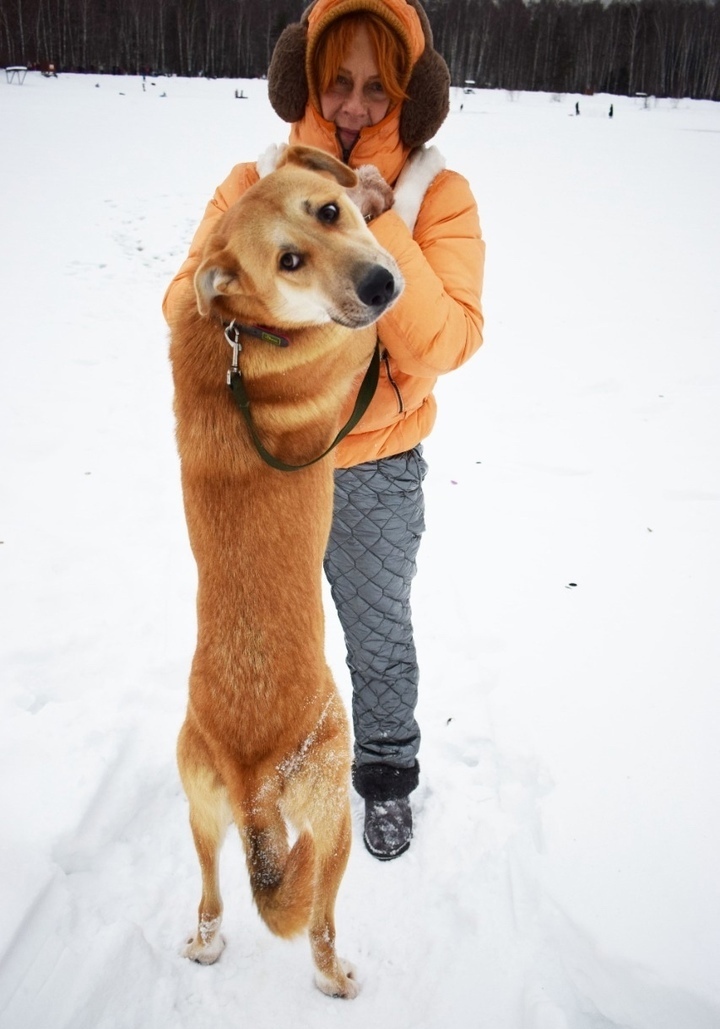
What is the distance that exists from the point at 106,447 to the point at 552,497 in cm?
375

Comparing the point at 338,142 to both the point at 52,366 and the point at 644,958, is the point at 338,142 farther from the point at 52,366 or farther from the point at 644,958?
the point at 52,366

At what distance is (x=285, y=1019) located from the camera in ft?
6.23

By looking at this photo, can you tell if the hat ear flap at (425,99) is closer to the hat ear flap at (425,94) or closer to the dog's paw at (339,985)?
the hat ear flap at (425,94)

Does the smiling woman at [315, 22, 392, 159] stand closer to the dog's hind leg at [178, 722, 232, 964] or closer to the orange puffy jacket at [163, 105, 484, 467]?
the orange puffy jacket at [163, 105, 484, 467]

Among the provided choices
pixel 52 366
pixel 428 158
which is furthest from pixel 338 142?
pixel 52 366

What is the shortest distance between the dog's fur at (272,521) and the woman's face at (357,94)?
8.0 inches

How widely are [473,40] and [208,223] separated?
53932 mm

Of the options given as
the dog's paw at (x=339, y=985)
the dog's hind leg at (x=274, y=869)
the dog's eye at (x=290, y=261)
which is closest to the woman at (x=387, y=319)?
the dog's eye at (x=290, y=261)

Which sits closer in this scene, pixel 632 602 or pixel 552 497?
pixel 632 602

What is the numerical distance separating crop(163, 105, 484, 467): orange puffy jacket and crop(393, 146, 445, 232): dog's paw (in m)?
0.03

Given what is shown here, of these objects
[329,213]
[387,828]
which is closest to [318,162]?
[329,213]

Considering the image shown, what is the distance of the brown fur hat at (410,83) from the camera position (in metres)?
1.74

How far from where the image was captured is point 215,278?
5.30 ft

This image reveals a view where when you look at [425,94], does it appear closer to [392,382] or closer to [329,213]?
[329,213]
